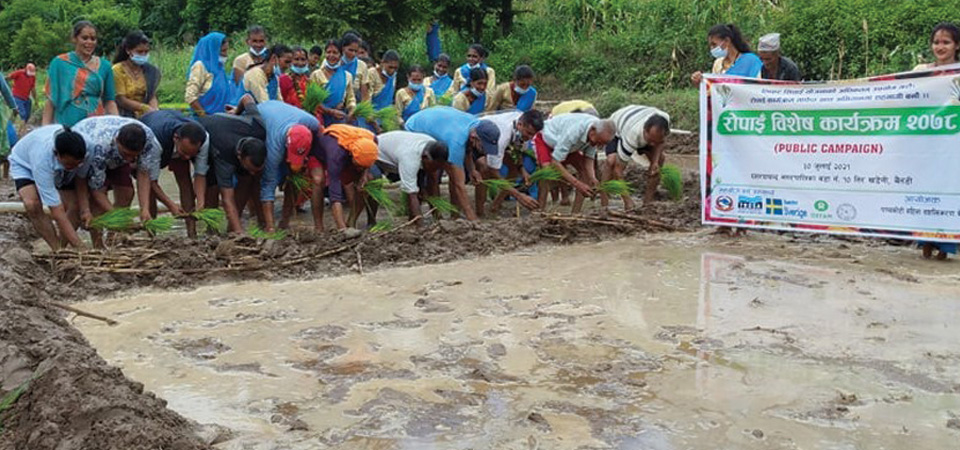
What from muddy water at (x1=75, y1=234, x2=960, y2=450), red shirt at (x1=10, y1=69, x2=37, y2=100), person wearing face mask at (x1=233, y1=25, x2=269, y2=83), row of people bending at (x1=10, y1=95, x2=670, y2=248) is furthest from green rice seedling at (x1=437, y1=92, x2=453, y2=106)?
red shirt at (x1=10, y1=69, x2=37, y2=100)

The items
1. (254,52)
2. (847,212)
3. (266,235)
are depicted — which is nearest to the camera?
(266,235)

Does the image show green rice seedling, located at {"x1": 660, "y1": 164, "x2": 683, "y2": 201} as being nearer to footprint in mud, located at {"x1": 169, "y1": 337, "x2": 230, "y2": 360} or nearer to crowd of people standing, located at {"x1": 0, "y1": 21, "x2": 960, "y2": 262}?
crowd of people standing, located at {"x1": 0, "y1": 21, "x2": 960, "y2": 262}

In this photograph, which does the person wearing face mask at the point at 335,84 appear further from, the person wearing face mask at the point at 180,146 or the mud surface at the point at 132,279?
the mud surface at the point at 132,279

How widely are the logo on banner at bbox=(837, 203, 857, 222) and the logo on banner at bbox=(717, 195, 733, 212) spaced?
876 millimetres

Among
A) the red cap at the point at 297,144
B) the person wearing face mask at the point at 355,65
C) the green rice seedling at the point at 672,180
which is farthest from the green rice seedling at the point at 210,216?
the green rice seedling at the point at 672,180

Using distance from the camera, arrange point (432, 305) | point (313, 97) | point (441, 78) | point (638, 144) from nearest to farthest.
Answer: point (432, 305) → point (638, 144) → point (313, 97) → point (441, 78)

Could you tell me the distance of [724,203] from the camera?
26.3 feet

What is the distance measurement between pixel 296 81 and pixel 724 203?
4.10 metres

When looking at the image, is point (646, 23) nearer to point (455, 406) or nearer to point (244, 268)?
point (244, 268)

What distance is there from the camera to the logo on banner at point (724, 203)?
7984 mm

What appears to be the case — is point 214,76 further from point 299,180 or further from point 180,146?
point 180,146

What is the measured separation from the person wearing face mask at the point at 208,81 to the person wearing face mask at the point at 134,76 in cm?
50

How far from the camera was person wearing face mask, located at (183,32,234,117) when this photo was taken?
8867mm

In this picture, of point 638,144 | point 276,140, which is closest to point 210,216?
point 276,140
